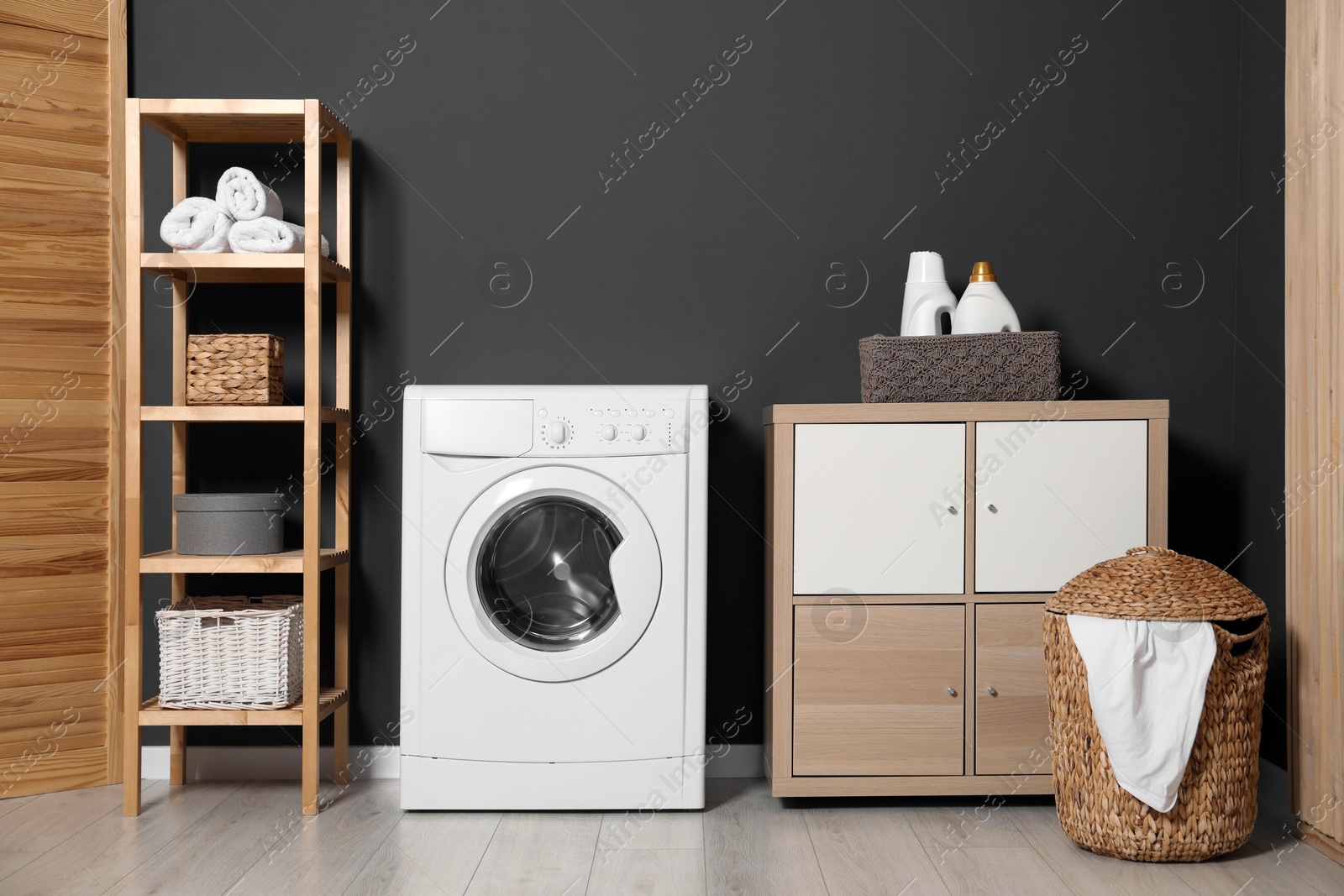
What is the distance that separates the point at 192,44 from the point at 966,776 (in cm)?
251

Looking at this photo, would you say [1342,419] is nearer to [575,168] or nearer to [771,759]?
[771,759]

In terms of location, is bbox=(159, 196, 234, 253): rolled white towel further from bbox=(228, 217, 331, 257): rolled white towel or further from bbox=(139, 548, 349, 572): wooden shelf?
bbox=(139, 548, 349, 572): wooden shelf

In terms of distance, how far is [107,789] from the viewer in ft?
7.65

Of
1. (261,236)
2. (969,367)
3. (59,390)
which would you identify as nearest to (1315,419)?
(969,367)

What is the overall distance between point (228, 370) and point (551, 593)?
0.87 meters

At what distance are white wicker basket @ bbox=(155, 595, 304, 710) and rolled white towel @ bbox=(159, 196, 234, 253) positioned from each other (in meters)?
0.80

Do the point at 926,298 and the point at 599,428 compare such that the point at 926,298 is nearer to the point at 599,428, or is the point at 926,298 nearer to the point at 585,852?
the point at 599,428

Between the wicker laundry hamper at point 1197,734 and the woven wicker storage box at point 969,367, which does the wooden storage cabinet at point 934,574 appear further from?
the wicker laundry hamper at point 1197,734

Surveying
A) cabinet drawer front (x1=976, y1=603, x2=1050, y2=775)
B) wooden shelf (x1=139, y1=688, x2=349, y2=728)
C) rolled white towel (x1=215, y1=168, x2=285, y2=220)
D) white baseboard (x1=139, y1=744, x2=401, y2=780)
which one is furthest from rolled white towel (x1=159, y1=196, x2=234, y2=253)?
cabinet drawer front (x1=976, y1=603, x2=1050, y2=775)

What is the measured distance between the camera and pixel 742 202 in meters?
2.50

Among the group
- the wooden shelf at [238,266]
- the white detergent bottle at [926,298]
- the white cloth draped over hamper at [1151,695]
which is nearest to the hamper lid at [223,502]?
the wooden shelf at [238,266]

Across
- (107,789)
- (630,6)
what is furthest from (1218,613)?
(107,789)

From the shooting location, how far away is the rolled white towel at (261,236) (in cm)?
215

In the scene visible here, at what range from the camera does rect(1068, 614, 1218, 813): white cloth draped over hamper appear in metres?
1.79
